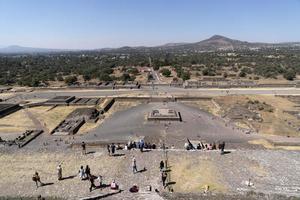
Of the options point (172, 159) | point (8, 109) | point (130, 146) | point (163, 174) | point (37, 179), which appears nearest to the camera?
point (37, 179)

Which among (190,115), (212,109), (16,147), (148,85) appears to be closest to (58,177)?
(16,147)

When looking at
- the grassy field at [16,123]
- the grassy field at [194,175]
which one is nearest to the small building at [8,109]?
the grassy field at [16,123]

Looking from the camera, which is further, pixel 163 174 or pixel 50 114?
pixel 50 114

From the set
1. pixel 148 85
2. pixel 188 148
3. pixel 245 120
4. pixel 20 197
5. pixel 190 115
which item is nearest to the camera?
pixel 20 197

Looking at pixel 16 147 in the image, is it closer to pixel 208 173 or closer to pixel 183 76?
pixel 208 173

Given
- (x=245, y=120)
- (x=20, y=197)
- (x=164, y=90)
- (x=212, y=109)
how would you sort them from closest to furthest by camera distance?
(x=20, y=197)
(x=245, y=120)
(x=212, y=109)
(x=164, y=90)

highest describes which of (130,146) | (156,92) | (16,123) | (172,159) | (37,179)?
(156,92)

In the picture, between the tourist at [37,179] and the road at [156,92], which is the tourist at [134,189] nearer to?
the tourist at [37,179]

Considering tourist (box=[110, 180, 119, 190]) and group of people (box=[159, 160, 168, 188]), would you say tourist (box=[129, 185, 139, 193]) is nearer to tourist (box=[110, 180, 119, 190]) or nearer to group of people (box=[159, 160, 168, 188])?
tourist (box=[110, 180, 119, 190])

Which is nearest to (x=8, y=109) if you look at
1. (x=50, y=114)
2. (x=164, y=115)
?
(x=50, y=114)

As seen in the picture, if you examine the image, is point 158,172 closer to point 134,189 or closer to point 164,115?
point 134,189

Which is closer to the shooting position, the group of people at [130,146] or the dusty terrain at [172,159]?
the dusty terrain at [172,159]
